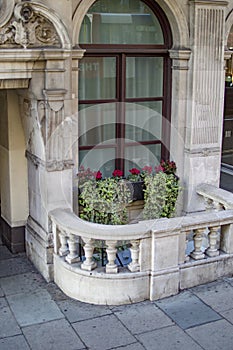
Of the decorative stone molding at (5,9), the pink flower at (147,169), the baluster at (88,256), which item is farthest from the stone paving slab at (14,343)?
the decorative stone molding at (5,9)

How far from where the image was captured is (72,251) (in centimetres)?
707

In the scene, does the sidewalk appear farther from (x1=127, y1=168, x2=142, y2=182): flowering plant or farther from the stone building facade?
(x1=127, y1=168, x2=142, y2=182): flowering plant

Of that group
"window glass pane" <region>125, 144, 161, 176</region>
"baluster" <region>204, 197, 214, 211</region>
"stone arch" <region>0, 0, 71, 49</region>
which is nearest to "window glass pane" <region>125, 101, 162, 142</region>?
"window glass pane" <region>125, 144, 161, 176</region>

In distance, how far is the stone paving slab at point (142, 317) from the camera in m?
6.38

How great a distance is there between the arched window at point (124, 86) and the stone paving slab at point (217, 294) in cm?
242

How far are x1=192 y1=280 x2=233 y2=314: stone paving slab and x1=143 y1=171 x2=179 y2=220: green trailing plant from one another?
1383 mm

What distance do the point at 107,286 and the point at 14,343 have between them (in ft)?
4.63

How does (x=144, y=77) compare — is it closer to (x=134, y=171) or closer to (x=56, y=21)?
(x=134, y=171)

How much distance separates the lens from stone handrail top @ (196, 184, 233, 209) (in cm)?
803

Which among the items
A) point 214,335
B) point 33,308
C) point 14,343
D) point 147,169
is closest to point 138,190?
point 147,169

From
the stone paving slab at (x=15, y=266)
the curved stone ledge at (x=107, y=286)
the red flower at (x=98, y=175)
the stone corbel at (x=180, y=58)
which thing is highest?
the stone corbel at (x=180, y=58)

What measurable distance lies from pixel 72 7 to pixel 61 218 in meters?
2.98

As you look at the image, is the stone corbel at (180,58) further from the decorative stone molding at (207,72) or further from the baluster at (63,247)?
the baluster at (63,247)

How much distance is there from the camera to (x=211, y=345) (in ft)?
19.7
